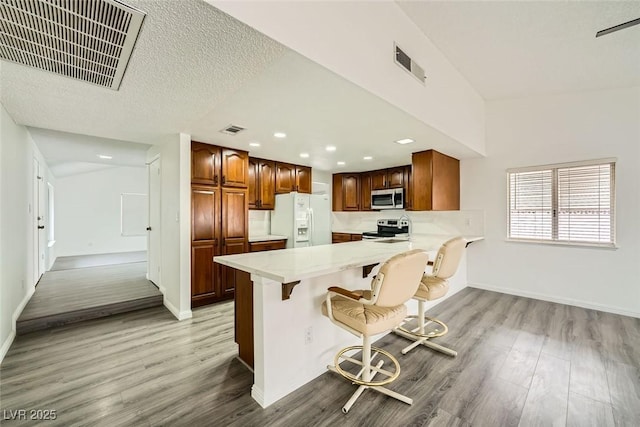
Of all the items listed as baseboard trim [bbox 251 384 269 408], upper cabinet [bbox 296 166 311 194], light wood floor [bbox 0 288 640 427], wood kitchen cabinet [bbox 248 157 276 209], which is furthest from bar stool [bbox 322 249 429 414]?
upper cabinet [bbox 296 166 311 194]

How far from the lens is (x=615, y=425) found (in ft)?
5.37

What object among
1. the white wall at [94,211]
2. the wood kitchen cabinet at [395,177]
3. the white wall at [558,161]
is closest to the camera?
the white wall at [558,161]

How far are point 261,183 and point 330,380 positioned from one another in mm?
3613

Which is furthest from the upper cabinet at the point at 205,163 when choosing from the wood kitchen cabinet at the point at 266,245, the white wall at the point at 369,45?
the white wall at the point at 369,45

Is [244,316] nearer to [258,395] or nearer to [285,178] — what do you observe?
[258,395]

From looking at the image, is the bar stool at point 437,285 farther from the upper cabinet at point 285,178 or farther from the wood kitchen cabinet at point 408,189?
the upper cabinet at point 285,178

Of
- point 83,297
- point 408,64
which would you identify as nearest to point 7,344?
point 83,297

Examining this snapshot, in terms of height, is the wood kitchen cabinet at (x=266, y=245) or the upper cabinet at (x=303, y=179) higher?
the upper cabinet at (x=303, y=179)

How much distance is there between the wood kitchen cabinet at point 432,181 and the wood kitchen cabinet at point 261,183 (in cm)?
258

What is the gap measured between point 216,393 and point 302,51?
7.93 ft

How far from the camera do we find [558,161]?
3.83 m

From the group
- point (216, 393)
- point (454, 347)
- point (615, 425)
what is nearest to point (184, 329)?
point (216, 393)

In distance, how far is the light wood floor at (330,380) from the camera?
1.71 meters

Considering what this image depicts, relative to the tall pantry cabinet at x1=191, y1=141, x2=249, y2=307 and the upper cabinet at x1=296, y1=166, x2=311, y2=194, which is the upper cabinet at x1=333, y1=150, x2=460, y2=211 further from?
the tall pantry cabinet at x1=191, y1=141, x2=249, y2=307
